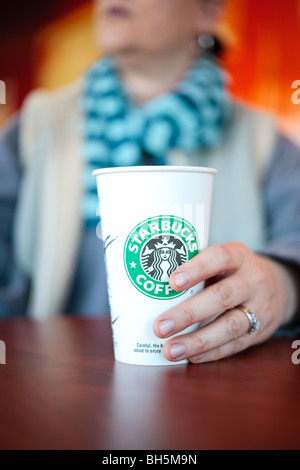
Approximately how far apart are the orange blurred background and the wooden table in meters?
1.60

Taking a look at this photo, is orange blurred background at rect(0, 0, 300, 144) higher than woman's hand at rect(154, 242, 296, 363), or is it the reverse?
orange blurred background at rect(0, 0, 300, 144)

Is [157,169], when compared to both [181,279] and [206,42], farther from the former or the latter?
[206,42]

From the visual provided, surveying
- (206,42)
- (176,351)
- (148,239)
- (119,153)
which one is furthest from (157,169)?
(206,42)

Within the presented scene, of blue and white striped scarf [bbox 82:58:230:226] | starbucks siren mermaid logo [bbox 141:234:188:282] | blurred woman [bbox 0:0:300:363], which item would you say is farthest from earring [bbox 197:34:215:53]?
starbucks siren mermaid logo [bbox 141:234:188:282]

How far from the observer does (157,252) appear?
1.86 feet

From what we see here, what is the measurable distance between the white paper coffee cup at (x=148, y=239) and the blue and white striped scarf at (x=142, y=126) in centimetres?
80

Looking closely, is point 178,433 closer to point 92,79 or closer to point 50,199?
point 50,199

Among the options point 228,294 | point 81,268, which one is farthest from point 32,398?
point 81,268

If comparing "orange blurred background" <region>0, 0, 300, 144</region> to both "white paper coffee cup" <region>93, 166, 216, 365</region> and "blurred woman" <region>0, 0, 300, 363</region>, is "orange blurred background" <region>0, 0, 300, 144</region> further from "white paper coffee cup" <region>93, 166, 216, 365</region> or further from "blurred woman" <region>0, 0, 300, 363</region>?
"white paper coffee cup" <region>93, 166, 216, 365</region>

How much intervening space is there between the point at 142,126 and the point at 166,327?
0.99m

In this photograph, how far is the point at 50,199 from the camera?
140 cm

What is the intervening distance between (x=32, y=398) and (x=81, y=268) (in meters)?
0.94

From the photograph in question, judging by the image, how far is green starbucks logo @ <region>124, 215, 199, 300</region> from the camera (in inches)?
22.3

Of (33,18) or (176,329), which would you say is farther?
(33,18)
